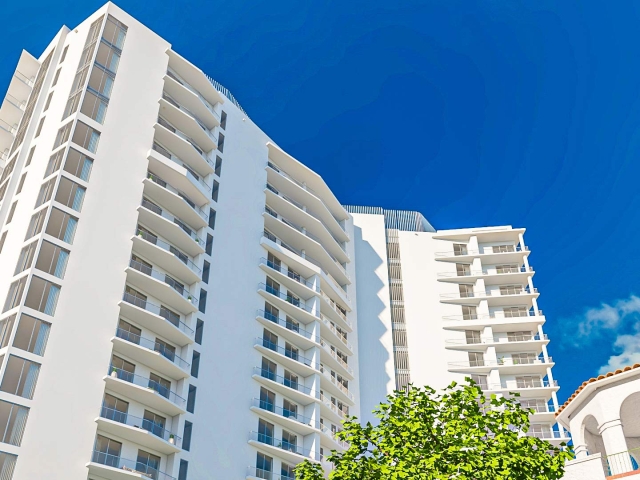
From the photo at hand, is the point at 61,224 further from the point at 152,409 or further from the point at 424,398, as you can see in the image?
the point at 424,398

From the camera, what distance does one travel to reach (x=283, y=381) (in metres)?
57.4

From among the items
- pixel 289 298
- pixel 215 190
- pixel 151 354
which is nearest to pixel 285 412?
pixel 289 298

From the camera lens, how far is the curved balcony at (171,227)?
50.4m

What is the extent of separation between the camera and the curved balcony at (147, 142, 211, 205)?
173ft

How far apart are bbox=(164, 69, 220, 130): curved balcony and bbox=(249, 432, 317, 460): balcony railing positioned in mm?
27308

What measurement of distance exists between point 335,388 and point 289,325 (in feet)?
25.3

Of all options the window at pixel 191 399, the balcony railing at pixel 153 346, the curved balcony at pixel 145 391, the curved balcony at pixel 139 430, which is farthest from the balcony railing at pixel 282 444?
the curved balcony at pixel 139 430

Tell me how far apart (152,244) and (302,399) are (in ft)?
62.9

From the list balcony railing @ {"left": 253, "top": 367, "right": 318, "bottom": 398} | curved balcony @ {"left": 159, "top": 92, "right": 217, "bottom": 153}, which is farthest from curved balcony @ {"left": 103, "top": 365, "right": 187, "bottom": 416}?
curved balcony @ {"left": 159, "top": 92, "right": 217, "bottom": 153}

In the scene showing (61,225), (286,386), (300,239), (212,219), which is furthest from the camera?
(300,239)

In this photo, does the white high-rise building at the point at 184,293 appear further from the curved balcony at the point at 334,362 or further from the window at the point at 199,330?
the curved balcony at the point at 334,362

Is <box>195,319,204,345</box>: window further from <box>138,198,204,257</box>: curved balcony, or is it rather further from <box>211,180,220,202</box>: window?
<box>211,180,220,202</box>: window

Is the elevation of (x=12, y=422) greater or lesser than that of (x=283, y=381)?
lesser

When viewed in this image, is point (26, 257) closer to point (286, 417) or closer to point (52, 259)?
point (52, 259)
